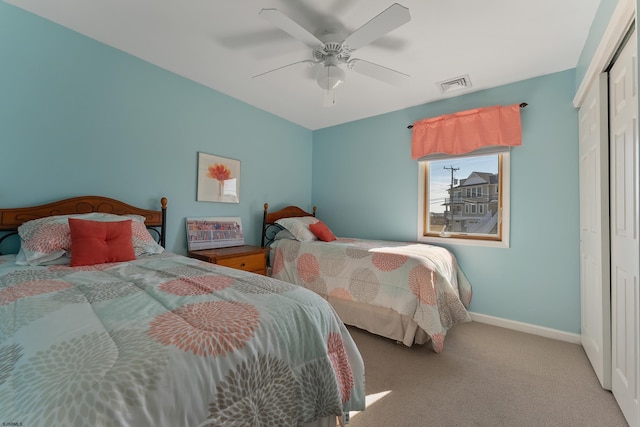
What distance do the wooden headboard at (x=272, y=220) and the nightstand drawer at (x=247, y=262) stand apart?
0.61 m

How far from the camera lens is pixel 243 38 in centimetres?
209

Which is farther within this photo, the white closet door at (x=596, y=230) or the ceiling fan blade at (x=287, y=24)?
the white closet door at (x=596, y=230)

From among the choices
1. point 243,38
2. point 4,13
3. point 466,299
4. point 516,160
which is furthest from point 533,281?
point 4,13

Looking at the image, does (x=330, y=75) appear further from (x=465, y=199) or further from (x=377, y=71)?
(x=465, y=199)

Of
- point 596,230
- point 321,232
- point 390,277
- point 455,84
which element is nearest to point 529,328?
point 596,230

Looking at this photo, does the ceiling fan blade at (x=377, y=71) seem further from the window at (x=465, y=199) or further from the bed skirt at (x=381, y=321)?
the bed skirt at (x=381, y=321)

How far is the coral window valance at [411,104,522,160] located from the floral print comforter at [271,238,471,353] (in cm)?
119

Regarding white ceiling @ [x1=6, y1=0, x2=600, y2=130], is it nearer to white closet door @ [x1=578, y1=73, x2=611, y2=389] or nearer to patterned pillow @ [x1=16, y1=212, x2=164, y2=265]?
white closet door @ [x1=578, y1=73, x2=611, y2=389]

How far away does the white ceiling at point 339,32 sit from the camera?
1.78m

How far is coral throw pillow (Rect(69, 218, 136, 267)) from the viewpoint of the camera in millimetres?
1639

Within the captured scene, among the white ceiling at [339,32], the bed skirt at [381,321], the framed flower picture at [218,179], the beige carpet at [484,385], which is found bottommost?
the beige carpet at [484,385]

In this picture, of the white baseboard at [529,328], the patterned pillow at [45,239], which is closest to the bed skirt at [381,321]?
the white baseboard at [529,328]

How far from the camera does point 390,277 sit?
7.53 ft

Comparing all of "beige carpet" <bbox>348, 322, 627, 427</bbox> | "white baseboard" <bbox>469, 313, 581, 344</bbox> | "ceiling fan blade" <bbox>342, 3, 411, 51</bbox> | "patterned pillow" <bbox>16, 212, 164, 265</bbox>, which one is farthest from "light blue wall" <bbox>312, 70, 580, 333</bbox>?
"patterned pillow" <bbox>16, 212, 164, 265</bbox>
